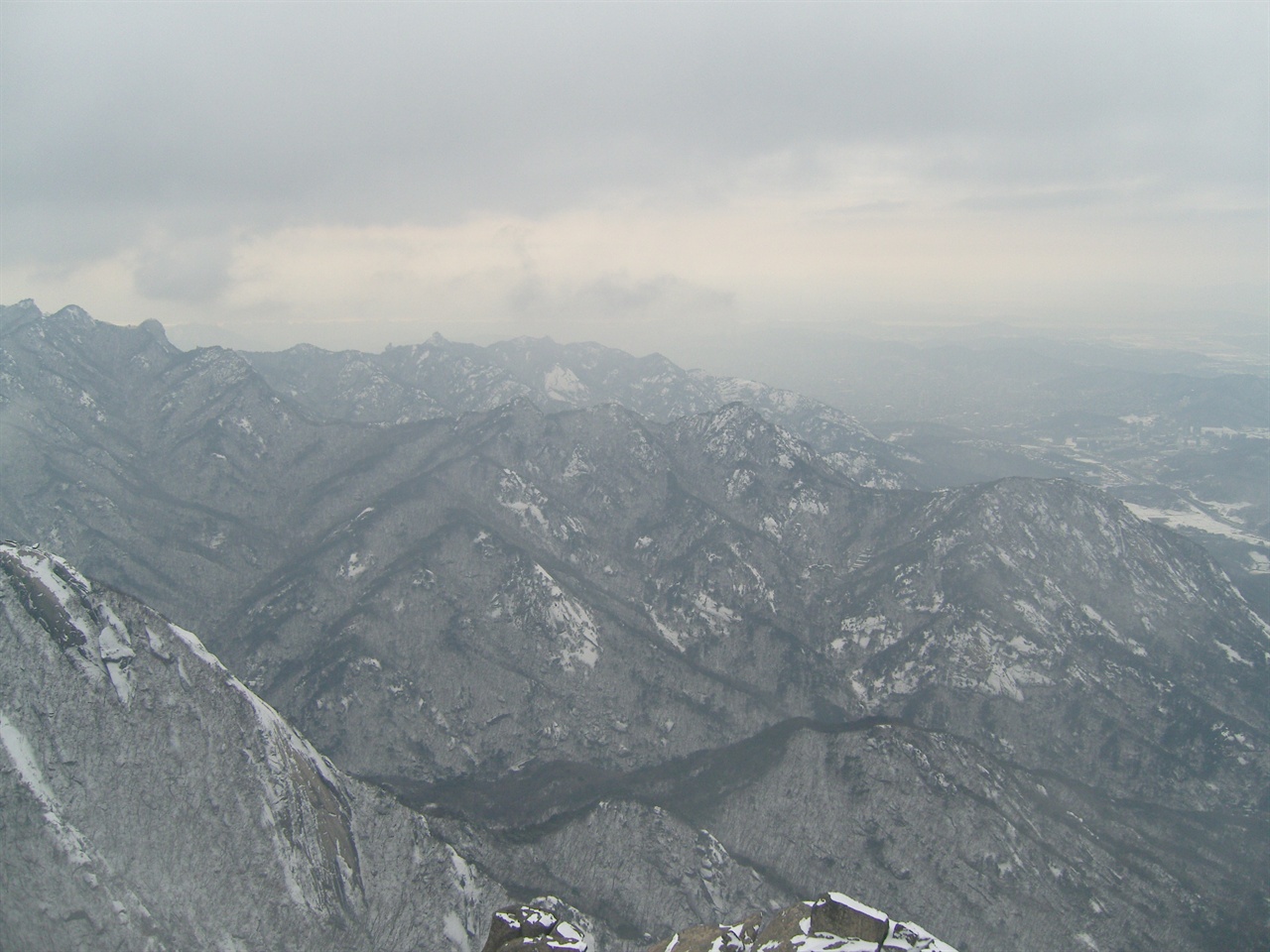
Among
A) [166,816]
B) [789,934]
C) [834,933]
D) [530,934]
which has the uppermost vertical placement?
[834,933]

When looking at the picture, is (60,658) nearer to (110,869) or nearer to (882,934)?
(110,869)

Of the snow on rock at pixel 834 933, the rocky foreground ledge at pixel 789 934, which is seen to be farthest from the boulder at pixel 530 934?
the snow on rock at pixel 834 933

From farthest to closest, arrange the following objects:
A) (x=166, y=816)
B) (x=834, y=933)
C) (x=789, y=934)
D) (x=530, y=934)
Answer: (x=166, y=816) < (x=530, y=934) < (x=789, y=934) < (x=834, y=933)

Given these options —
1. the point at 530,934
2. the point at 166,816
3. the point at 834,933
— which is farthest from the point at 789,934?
the point at 166,816

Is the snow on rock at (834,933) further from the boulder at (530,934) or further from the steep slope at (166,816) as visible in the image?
the steep slope at (166,816)

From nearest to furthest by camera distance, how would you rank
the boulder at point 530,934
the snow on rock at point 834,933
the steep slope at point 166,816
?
1. the snow on rock at point 834,933
2. the boulder at point 530,934
3. the steep slope at point 166,816

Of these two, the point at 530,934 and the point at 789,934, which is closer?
the point at 789,934

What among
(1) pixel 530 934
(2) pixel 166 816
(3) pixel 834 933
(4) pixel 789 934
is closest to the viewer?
(3) pixel 834 933

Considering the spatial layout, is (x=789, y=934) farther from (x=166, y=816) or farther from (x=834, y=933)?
(x=166, y=816)

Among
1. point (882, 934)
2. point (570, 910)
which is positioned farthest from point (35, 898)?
point (882, 934)
